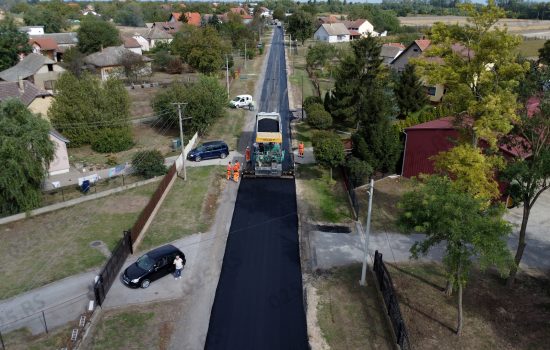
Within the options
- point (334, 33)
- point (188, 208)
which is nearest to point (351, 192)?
point (188, 208)

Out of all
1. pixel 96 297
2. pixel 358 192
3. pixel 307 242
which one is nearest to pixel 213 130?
pixel 358 192

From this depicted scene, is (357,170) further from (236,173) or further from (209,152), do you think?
(209,152)

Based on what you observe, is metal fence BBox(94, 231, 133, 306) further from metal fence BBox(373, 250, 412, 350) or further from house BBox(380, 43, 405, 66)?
house BBox(380, 43, 405, 66)

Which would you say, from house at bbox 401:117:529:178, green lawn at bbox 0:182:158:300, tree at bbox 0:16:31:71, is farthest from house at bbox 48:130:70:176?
tree at bbox 0:16:31:71

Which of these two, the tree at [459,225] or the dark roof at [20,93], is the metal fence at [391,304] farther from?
the dark roof at [20,93]

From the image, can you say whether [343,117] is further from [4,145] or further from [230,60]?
[230,60]

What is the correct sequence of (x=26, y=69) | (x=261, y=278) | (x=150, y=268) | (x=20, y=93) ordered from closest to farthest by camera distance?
(x=150, y=268)
(x=261, y=278)
(x=20, y=93)
(x=26, y=69)

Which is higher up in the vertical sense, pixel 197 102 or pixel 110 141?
pixel 197 102
